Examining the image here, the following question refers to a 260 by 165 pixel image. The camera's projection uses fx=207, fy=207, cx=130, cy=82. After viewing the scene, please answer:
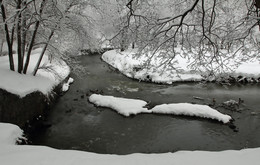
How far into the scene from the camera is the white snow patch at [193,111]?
12173 mm

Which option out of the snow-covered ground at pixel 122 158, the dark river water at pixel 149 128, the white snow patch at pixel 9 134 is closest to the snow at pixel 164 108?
the dark river water at pixel 149 128

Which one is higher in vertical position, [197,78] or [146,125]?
[197,78]

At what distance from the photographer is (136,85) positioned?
64.5ft

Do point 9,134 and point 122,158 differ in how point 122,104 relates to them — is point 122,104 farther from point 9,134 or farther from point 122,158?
point 122,158

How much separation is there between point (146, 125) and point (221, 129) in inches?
160

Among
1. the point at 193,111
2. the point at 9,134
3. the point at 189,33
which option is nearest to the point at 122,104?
the point at 193,111

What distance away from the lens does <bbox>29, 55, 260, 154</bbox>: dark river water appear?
32.2 ft

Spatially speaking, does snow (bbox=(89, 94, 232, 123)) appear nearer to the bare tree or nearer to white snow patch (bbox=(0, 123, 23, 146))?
the bare tree

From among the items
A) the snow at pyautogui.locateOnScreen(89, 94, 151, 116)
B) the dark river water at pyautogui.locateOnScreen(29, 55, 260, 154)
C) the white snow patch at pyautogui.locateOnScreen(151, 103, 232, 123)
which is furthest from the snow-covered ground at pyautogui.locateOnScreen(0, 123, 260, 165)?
the snow at pyautogui.locateOnScreen(89, 94, 151, 116)

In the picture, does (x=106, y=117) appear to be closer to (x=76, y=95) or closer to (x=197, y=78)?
(x=76, y=95)

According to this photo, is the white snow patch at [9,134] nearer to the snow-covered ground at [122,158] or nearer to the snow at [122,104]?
the snow-covered ground at [122,158]

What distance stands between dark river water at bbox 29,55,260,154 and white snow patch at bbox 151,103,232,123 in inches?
14.7

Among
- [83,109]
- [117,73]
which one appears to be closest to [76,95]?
[83,109]

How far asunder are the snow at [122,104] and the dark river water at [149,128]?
0.41 meters
